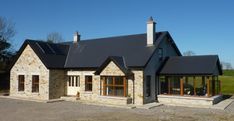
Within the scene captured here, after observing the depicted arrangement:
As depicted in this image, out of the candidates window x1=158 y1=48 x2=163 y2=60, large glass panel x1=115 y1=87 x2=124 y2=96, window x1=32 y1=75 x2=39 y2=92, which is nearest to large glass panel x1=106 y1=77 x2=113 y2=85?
large glass panel x1=115 y1=87 x2=124 y2=96

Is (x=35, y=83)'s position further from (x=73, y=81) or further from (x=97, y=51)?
(x=97, y=51)

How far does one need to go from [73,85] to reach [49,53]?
372cm

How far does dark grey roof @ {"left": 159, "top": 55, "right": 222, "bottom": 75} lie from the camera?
68.1 feet

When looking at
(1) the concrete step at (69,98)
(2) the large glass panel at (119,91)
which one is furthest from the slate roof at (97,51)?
(1) the concrete step at (69,98)

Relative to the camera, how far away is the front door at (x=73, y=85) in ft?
82.4

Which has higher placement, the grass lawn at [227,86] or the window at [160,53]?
the window at [160,53]

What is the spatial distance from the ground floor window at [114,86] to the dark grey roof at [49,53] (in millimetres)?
5235

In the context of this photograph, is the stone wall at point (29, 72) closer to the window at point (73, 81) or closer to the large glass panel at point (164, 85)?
the window at point (73, 81)

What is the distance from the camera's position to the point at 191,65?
21844mm

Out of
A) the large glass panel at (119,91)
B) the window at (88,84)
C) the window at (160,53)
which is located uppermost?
the window at (160,53)

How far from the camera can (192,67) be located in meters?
21.5

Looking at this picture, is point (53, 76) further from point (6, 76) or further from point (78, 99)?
point (6, 76)

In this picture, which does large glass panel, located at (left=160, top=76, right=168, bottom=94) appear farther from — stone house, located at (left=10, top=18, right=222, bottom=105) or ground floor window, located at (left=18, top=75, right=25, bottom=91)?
ground floor window, located at (left=18, top=75, right=25, bottom=91)

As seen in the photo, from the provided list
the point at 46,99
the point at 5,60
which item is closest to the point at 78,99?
the point at 46,99
